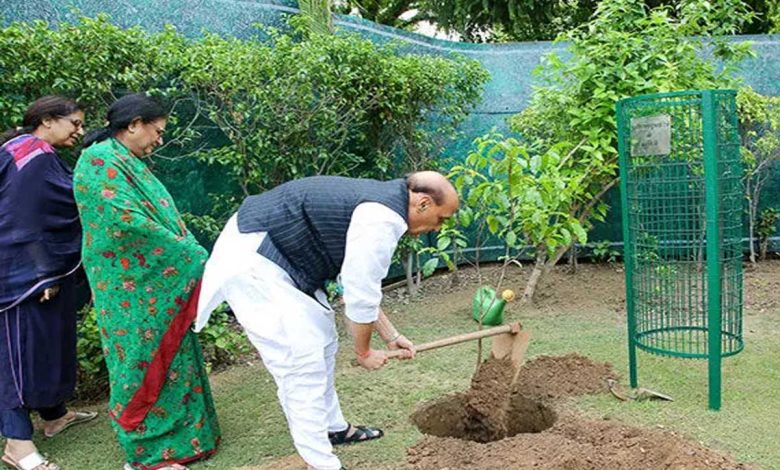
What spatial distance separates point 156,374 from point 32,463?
0.76m

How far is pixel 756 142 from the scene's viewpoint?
6758 mm

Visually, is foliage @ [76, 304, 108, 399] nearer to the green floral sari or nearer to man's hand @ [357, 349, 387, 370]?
the green floral sari

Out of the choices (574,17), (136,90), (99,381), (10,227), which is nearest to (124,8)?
(136,90)

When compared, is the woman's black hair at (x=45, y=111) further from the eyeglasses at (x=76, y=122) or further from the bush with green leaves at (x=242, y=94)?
the bush with green leaves at (x=242, y=94)

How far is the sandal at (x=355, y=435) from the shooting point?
10.8ft

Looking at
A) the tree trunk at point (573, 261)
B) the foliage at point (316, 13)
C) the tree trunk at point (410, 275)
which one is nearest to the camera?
the foliage at point (316, 13)

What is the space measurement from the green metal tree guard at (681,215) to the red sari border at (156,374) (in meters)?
2.33

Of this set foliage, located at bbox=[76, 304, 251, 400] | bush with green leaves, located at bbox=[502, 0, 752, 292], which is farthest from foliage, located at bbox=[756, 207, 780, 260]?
foliage, located at bbox=[76, 304, 251, 400]

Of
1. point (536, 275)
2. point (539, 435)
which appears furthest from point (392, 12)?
point (539, 435)

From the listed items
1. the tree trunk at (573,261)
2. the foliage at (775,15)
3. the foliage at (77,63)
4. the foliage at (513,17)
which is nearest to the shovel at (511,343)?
the foliage at (77,63)

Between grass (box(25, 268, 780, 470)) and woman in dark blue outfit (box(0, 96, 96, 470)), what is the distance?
33cm

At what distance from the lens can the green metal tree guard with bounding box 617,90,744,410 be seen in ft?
10.9

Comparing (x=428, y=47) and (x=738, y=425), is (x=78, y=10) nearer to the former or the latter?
(x=428, y=47)

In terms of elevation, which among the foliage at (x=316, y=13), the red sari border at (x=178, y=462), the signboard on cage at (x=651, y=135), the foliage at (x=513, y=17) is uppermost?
the foliage at (x=513, y=17)
